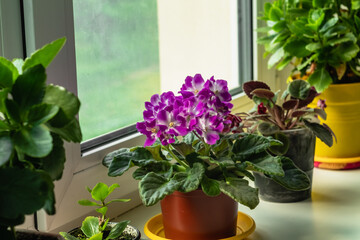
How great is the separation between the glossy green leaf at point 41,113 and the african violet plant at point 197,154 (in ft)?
1.17

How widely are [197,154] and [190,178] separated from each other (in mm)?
76

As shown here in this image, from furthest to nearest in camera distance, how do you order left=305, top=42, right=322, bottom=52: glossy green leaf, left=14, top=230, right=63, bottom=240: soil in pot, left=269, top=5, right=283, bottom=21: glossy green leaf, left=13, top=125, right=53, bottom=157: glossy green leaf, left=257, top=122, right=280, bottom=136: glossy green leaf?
left=269, top=5, right=283, bottom=21: glossy green leaf → left=305, top=42, right=322, bottom=52: glossy green leaf → left=257, top=122, right=280, bottom=136: glossy green leaf → left=14, top=230, right=63, bottom=240: soil in pot → left=13, top=125, right=53, bottom=157: glossy green leaf

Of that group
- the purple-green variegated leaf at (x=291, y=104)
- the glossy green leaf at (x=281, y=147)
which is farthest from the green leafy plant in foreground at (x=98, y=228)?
the purple-green variegated leaf at (x=291, y=104)

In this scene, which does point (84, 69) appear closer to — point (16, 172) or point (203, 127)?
point (203, 127)

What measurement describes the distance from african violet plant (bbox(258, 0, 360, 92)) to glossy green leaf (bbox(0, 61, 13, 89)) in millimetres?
1020

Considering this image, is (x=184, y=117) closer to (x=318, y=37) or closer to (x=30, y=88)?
(x=30, y=88)

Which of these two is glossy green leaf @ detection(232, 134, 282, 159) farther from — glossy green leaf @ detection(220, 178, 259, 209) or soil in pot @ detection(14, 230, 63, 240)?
soil in pot @ detection(14, 230, 63, 240)

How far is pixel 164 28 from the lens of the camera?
4.79 feet

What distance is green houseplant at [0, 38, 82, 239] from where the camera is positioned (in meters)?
0.52

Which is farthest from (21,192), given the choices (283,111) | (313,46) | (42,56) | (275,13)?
(275,13)

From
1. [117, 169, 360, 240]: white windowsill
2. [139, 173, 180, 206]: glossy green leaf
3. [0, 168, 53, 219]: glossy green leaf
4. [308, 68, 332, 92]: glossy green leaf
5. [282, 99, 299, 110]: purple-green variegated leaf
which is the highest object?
[0, 168, 53, 219]: glossy green leaf

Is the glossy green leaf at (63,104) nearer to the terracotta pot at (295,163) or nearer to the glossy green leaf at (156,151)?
the glossy green leaf at (156,151)

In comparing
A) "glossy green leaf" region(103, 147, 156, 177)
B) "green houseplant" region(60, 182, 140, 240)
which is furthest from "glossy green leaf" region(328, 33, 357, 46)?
"green houseplant" region(60, 182, 140, 240)

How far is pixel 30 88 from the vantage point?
57 centimetres
